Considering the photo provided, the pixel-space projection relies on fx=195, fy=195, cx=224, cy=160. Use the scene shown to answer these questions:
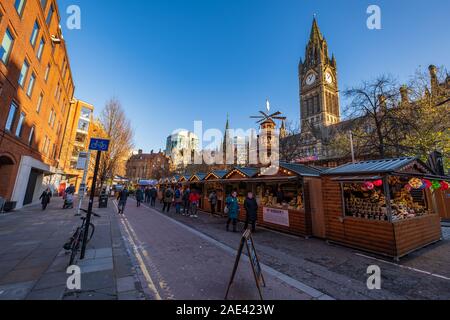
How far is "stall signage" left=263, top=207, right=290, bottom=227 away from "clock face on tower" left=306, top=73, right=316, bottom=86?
256 ft

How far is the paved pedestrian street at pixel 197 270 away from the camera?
3.92 m

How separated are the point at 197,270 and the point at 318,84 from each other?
267 feet

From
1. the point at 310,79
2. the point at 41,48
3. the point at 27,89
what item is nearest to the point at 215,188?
the point at 27,89

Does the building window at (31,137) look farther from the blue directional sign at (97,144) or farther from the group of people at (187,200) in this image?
the blue directional sign at (97,144)

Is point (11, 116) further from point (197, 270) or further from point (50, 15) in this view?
point (197, 270)

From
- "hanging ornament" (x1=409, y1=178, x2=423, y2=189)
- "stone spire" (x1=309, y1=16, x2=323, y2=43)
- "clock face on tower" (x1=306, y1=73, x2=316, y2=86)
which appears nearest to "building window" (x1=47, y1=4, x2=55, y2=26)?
"hanging ornament" (x1=409, y1=178, x2=423, y2=189)

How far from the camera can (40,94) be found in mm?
16953

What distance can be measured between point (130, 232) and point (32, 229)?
14.3 feet

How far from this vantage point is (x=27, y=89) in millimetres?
14539

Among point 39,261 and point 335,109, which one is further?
point 335,109
